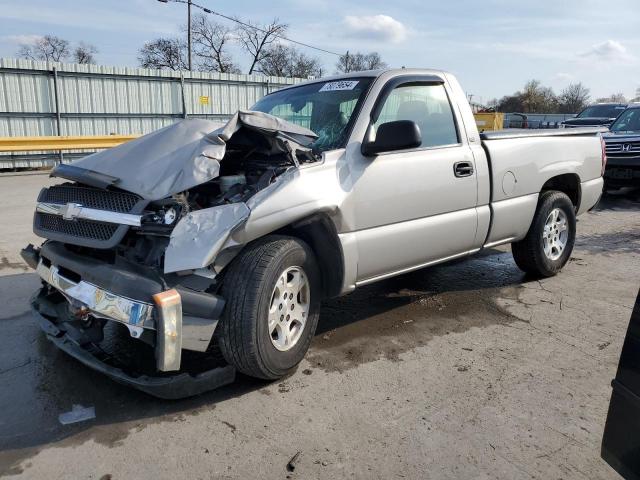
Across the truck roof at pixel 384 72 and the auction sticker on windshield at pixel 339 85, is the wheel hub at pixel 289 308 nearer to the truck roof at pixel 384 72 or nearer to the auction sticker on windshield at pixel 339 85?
the auction sticker on windshield at pixel 339 85

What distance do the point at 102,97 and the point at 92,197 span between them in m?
14.9

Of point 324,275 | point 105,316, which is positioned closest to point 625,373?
point 324,275

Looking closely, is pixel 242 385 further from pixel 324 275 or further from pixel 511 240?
pixel 511 240

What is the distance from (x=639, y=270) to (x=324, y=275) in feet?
14.0

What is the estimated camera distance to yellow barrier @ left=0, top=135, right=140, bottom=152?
43.2 feet

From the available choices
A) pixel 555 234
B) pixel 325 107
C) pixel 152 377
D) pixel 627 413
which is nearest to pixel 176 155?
pixel 152 377

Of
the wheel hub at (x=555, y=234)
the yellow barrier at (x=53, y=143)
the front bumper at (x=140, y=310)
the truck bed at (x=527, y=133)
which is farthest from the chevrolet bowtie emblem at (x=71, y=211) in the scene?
the yellow barrier at (x=53, y=143)

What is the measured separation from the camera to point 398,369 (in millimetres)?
3465

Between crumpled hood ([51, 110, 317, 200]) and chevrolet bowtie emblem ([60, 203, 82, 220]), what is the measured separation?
25cm

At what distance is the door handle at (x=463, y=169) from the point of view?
419 cm

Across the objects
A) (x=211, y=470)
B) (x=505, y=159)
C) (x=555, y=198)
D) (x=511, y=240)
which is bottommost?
(x=211, y=470)

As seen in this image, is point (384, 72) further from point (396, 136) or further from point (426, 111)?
point (396, 136)

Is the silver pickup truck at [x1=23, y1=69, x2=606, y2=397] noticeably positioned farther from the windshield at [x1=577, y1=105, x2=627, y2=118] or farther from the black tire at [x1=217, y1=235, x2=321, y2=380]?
the windshield at [x1=577, y1=105, x2=627, y2=118]

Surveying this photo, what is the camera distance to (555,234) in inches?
214
